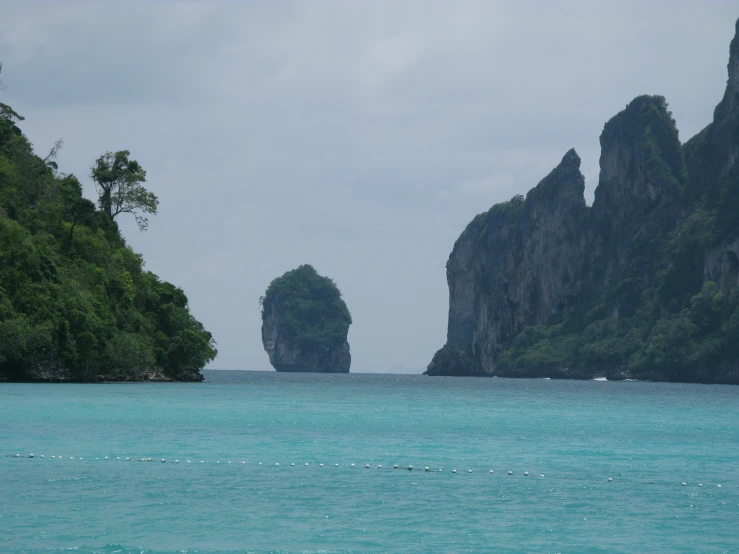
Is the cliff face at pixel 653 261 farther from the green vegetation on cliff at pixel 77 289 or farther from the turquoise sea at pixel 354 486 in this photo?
the turquoise sea at pixel 354 486

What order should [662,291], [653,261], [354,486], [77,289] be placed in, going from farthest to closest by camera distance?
[653,261], [662,291], [77,289], [354,486]

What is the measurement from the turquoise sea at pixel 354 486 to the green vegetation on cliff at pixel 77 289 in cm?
2841

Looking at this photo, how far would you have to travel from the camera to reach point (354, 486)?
69.9 feet

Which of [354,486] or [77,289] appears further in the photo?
[77,289]

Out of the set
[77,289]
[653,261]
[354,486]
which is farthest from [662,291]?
[354,486]

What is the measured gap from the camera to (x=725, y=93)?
531 ft

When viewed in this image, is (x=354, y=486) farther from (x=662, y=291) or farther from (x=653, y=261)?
(x=653, y=261)

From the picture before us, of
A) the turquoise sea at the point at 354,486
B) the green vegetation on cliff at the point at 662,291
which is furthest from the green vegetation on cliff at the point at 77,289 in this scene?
the green vegetation on cliff at the point at 662,291

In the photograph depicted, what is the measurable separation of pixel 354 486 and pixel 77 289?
183 ft

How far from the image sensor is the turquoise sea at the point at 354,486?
52.3 feet

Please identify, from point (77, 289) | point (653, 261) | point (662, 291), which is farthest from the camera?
point (653, 261)

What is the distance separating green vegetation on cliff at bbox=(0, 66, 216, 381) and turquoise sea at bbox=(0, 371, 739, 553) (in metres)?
28.4

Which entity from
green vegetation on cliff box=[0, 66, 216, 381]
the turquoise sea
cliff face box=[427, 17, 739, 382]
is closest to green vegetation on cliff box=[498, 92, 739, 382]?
cliff face box=[427, 17, 739, 382]

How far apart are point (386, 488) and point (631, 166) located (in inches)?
6715
